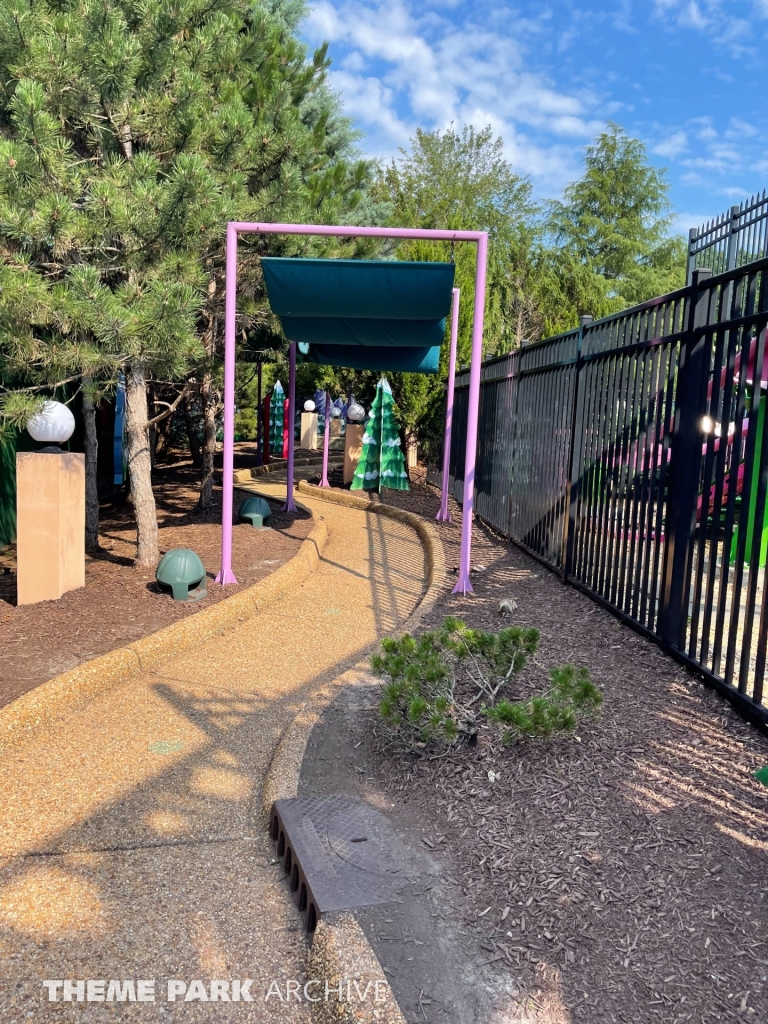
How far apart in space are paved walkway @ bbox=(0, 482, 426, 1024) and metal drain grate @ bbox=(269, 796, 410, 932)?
93 mm

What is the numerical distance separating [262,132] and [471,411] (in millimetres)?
2896

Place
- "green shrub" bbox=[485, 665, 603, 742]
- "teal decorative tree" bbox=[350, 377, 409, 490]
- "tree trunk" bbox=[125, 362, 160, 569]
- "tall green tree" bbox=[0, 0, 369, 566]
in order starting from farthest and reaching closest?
"teal decorative tree" bbox=[350, 377, 409, 490], "tree trunk" bbox=[125, 362, 160, 569], "tall green tree" bbox=[0, 0, 369, 566], "green shrub" bbox=[485, 665, 603, 742]

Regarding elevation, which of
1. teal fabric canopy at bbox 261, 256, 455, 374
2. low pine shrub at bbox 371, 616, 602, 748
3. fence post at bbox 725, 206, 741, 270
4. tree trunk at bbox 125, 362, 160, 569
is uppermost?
fence post at bbox 725, 206, 741, 270

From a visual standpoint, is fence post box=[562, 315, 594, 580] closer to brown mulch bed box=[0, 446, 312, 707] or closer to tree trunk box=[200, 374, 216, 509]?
brown mulch bed box=[0, 446, 312, 707]

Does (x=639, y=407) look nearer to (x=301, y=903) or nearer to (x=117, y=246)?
(x=301, y=903)

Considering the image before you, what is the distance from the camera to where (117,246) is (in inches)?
225

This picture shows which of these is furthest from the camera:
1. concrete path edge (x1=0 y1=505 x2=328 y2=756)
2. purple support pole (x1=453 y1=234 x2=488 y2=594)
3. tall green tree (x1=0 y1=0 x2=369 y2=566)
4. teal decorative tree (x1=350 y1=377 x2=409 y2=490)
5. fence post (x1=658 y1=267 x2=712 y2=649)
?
teal decorative tree (x1=350 y1=377 x2=409 y2=490)

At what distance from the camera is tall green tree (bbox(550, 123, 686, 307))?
35.7 meters

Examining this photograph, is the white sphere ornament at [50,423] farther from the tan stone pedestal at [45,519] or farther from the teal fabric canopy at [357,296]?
the teal fabric canopy at [357,296]

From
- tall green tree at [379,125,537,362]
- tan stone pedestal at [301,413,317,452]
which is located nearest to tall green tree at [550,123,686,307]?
tall green tree at [379,125,537,362]

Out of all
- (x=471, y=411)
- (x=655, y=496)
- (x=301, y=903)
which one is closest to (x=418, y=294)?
(x=471, y=411)

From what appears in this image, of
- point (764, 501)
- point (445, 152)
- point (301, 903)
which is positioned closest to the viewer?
point (301, 903)

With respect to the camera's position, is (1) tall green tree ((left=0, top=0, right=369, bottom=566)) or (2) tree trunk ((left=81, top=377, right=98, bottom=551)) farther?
(2) tree trunk ((left=81, top=377, right=98, bottom=551))

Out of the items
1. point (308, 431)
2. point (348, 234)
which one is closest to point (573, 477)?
point (348, 234)
